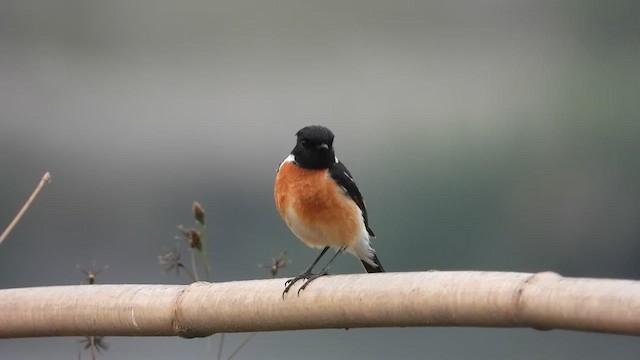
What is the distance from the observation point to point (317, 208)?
171 inches

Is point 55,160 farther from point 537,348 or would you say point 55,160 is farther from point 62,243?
point 537,348

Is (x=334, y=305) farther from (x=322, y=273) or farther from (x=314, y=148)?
(x=314, y=148)

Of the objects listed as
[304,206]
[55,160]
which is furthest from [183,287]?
[55,160]

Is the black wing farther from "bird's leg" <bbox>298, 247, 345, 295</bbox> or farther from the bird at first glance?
"bird's leg" <bbox>298, 247, 345, 295</bbox>

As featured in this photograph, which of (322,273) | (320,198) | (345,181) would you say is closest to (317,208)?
(320,198)

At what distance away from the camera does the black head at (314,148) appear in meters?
4.31

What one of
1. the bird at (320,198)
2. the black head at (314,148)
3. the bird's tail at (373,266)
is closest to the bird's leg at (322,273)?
the bird at (320,198)

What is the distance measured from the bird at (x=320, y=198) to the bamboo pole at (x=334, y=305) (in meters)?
1.10

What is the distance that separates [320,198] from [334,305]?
4.60ft

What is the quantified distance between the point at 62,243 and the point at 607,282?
19.7ft

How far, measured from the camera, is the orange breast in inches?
171

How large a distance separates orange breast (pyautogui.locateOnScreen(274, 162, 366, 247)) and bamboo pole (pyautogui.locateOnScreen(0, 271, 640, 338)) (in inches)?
43.1

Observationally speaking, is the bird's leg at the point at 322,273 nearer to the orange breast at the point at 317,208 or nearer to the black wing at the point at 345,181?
the orange breast at the point at 317,208

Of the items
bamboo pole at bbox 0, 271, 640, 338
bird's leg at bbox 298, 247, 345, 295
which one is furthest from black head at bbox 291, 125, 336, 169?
bamboo pole at bbox 0, 271, 640, 338
